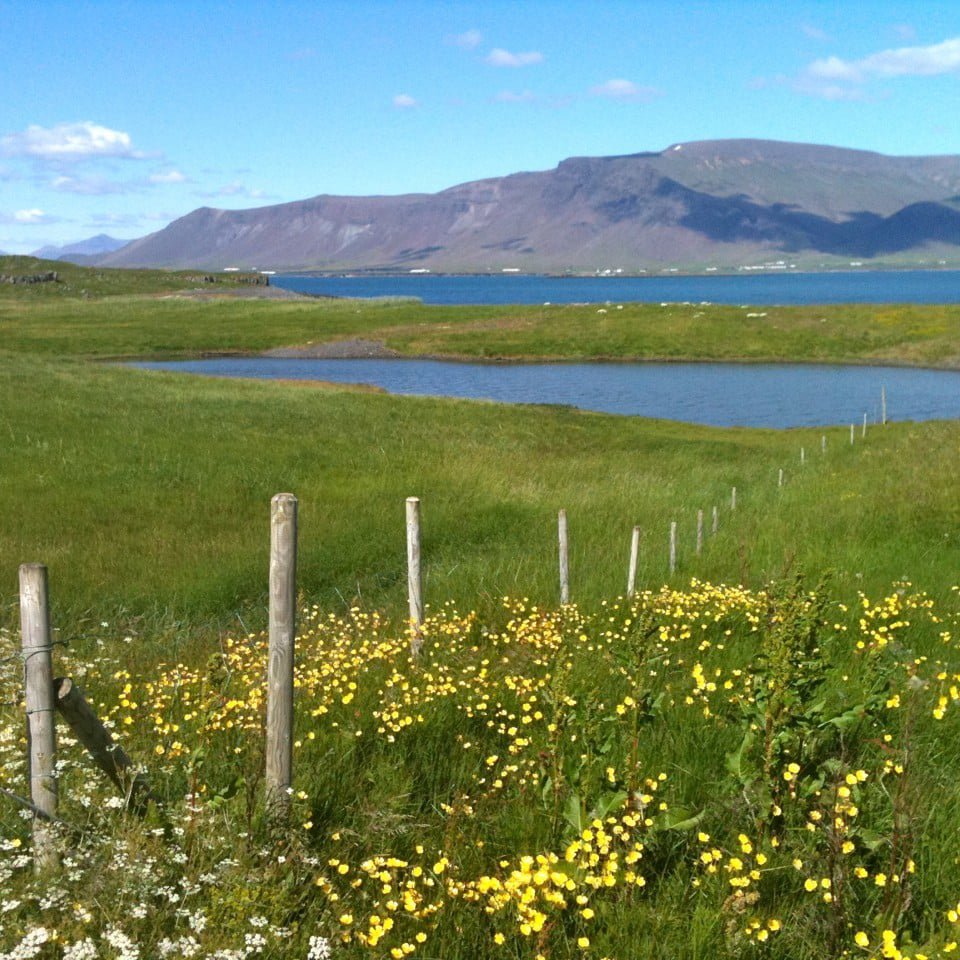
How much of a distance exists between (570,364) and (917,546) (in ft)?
248

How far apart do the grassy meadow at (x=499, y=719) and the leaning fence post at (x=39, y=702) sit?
0.20 metres

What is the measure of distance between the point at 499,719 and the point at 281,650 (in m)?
2.58

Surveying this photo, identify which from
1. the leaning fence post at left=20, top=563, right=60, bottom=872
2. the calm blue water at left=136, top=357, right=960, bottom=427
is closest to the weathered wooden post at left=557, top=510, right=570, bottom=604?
the leaning fence post at left=20, top=563, right=60, bottom=872

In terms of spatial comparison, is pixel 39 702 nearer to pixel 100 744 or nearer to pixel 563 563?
pixel 100 744

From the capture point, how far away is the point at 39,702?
520cm

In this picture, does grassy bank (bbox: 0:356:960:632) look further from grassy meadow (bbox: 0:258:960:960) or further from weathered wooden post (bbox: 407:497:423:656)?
weathered wooden post (bbox: 407:497:423:656)

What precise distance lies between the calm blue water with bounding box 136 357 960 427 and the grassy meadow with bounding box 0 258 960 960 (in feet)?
124

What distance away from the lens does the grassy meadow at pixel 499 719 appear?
4.95 metres

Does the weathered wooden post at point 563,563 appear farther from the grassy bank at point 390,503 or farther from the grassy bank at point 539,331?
the grassy bank at point 539,331

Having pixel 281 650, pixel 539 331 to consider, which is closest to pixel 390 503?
pixel 281 650

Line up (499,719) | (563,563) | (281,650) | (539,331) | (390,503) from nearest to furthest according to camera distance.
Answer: (281,650)
(499,719)
(563,563)
(390,503)
(539,331)

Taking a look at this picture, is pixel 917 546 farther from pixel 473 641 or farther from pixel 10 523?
pixel 10 523

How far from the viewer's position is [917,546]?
17.4 m

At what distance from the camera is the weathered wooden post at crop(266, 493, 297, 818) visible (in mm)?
6012
